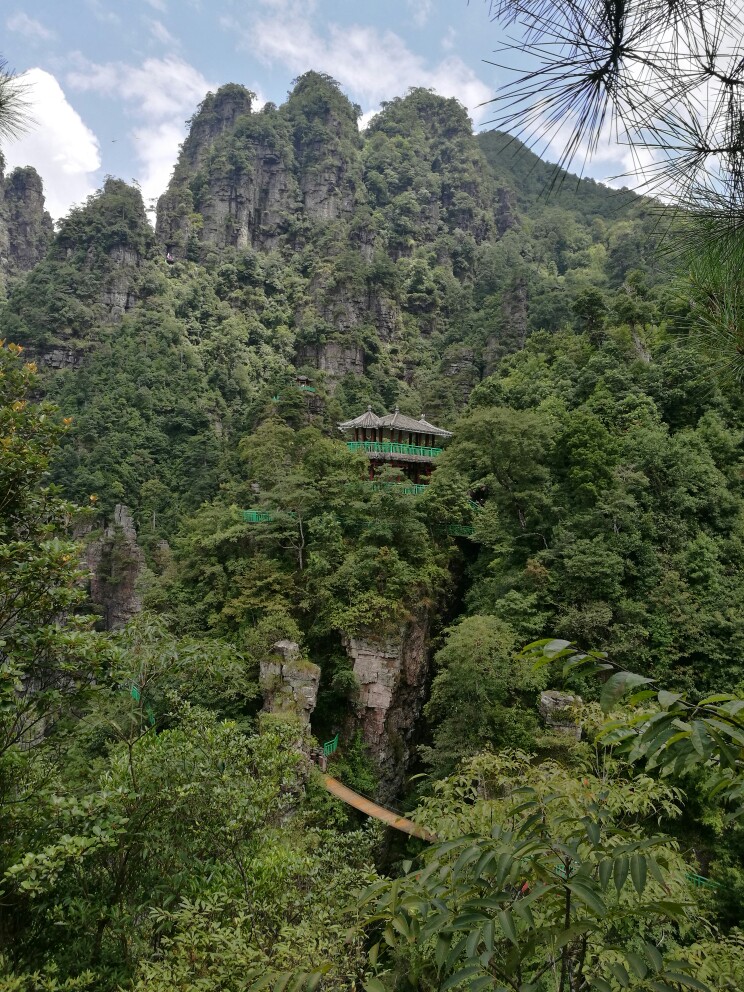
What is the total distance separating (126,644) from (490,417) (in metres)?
12.0

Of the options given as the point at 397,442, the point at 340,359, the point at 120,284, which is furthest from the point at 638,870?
the point at 120,284

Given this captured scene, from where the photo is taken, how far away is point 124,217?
3516 centimetres

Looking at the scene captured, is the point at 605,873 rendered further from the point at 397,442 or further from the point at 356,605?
the point at 397,442

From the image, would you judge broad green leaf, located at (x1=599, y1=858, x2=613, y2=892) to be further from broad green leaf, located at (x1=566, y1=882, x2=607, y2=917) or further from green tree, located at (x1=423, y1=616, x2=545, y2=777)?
green tree, located at (x1=423, y1=616, x2=545, y2=777)

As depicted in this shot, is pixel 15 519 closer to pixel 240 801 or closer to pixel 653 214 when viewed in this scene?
pixel 240 801

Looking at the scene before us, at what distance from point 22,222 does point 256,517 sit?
44.6m

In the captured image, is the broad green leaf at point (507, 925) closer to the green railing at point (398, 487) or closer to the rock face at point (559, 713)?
the rock face at point (559, 713)

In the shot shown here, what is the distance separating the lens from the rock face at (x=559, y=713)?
420 inches

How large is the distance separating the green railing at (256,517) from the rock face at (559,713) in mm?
8480

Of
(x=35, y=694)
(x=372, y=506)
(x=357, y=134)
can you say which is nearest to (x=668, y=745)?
(x=35, y=694)

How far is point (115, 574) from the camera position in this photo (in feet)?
76.2

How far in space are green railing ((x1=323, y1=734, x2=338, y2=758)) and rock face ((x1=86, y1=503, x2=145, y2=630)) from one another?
43.4 feet

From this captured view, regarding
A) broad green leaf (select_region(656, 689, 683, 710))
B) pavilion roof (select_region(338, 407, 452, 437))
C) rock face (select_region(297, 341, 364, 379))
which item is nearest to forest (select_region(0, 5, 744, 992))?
broad green leaf (select_region(656, 689, 683, 710))

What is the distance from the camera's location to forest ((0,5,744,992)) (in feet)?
6.72
